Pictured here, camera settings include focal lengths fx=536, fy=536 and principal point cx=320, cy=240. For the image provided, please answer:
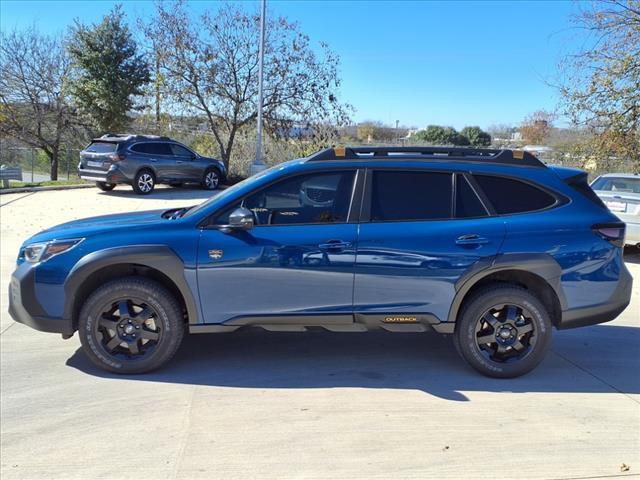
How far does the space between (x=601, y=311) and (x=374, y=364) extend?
73.8 inches

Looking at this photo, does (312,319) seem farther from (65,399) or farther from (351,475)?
(65,399)

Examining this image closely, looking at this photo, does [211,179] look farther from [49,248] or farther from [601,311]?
[601,311]

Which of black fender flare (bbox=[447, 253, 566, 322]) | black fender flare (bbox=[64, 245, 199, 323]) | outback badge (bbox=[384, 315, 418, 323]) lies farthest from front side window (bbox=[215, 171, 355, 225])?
black fender flare (bbox=[447, 253, 566, 322])

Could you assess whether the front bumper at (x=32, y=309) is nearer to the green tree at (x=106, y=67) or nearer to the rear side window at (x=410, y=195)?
the rear side window at (x=410, y=195)

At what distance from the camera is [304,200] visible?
4.33m

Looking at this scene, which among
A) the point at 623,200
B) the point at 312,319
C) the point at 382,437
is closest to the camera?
the point at 382,437

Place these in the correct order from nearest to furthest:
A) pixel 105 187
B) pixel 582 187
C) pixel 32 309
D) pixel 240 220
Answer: pixel 240 220
pixel 32 309
pixel 582 187
pixel 105 187

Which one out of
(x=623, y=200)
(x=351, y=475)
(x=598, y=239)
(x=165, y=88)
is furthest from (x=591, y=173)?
(x=165, y=88)

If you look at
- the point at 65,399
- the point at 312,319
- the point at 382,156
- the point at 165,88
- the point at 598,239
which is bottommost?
the point at 65,399

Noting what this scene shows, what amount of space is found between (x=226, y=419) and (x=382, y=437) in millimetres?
1055

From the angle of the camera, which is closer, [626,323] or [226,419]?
[226,419]

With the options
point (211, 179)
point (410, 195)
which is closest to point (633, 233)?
point (410, 195)

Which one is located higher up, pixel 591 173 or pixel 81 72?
pixel 81 72

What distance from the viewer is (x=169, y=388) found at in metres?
4.08
